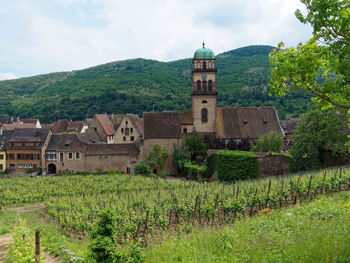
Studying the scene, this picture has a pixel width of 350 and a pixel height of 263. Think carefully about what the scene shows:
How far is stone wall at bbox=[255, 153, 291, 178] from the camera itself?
29953mm

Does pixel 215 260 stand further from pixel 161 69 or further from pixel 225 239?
pixel 161 69

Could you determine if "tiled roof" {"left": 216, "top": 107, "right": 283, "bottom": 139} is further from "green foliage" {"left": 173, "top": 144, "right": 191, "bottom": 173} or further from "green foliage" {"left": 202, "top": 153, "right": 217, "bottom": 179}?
"green foliage" {"left": 202, "top": 153, "right": 217, "bottom": 179}

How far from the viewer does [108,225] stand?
8.51 metres

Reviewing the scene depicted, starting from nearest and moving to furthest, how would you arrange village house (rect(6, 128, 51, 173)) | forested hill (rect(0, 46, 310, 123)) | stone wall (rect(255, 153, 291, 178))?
stone wall (rect(255, 153, 291, 178))
village house (rect(6, 128, 51, 173))
forested hill (rect(0, 46, 310, 123))

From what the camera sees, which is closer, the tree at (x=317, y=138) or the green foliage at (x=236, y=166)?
the tree at (x=317, y=138)

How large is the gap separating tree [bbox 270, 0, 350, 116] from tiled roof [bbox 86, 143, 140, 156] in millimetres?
33527

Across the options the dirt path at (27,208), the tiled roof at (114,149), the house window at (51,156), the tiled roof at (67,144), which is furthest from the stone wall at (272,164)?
the house window at (51,156)

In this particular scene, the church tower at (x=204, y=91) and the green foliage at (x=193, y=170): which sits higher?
the church tower at (x=204, y=91)

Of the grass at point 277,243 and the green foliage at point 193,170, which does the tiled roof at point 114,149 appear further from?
the grass at point 277,243

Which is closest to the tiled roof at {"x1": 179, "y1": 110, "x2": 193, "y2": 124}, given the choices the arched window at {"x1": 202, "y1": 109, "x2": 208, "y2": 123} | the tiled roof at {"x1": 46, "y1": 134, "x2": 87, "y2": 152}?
the arched window at {"x1": 202, "y1": 109, "x2": 208, "y2": 123}

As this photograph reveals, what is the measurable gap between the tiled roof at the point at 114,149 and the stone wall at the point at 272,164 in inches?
709

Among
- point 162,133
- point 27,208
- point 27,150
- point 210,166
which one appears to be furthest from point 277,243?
point 27,150

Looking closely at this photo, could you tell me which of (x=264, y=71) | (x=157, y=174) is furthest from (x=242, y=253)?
(x=264, y=71)

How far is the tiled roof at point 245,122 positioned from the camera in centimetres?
4197
